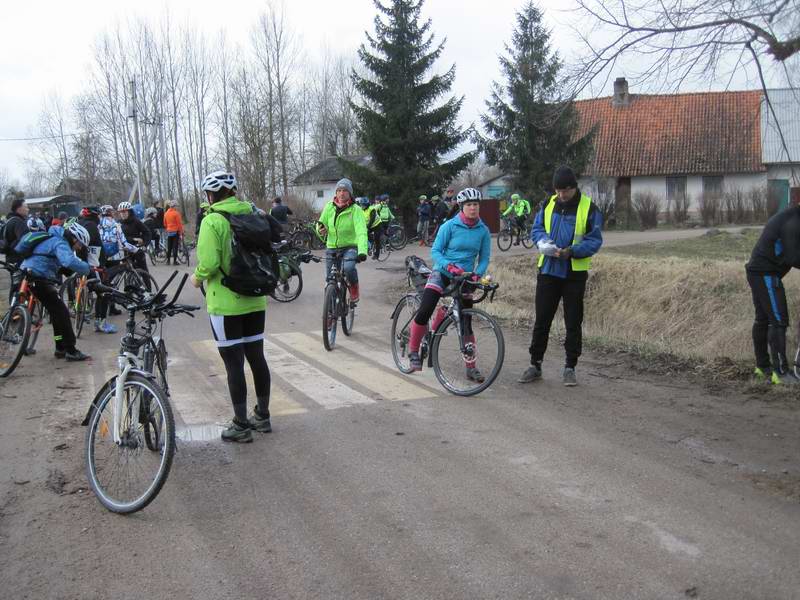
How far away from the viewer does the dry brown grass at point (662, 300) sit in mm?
12428

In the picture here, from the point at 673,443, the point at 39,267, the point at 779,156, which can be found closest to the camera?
the point at 673,443

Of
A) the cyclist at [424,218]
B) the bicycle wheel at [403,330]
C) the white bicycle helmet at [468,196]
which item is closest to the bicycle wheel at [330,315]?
the bicycle wheel at [403,330]

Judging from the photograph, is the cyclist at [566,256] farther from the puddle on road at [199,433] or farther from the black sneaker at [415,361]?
the puddle on road at [199,433]

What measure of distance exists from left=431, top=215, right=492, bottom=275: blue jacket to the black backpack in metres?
2.11

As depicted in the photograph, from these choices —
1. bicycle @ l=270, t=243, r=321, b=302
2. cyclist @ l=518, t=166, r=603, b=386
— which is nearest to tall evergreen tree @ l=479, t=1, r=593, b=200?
bicycle @ l=270, t=243, r=321, b=302

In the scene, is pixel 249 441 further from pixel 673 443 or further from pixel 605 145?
pixel 605 145

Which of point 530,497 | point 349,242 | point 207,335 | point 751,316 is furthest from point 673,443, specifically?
point 751,316

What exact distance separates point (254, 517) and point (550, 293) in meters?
4.02

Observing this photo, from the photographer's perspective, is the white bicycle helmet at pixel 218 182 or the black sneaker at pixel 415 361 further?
the black sneaker at pixel 415 361

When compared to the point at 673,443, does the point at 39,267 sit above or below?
above

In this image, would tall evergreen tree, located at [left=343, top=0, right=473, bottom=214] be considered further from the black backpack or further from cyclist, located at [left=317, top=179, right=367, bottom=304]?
the black backpack

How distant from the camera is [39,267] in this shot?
8.55 m

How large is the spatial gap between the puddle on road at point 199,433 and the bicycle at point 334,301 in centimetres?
305

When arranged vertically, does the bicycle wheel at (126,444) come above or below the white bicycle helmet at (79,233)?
below
